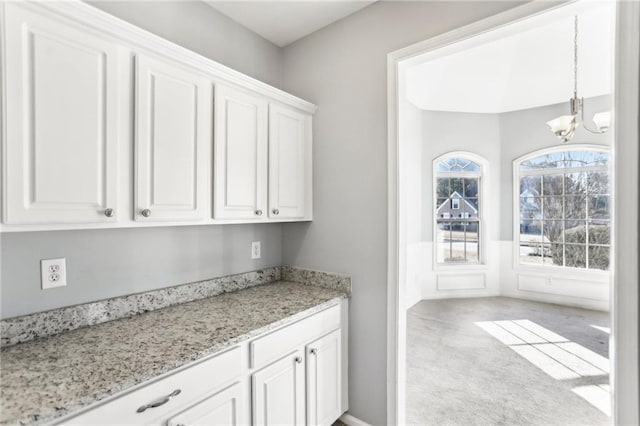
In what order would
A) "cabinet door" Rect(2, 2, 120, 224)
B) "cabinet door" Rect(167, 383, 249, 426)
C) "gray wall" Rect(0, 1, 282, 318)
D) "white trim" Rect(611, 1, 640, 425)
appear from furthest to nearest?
"gray wall" Rect(0, 1, 282, 318)
"cabinet door" Rect(167, 383, 249, 426)
"cabinet door" Rect(2, 2, 120, 224)
"white trim" Rect(611, 1, 640, 425)

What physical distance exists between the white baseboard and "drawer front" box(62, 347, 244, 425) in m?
1.06

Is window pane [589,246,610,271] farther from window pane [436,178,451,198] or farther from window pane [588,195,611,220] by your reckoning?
window pane [436,178,451,198]

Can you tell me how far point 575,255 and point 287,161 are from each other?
196 inches

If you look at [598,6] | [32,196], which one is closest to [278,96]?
[32,196]

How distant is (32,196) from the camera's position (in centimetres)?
105

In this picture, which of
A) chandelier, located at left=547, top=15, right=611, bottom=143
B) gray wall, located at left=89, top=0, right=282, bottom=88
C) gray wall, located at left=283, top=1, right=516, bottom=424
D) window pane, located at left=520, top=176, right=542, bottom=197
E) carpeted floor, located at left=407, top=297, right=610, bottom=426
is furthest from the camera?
window pane, located at left=520, top=176, right=542, bottom=197

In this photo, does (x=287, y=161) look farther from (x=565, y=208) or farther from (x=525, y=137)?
(x=565, y=208)

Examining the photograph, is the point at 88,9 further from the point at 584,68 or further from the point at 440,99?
the point at 584,68

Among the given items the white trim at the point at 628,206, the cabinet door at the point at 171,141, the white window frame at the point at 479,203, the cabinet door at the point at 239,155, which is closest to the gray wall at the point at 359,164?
the cabinet door at the point at 239,155

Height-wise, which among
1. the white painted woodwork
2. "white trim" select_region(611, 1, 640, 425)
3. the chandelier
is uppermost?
the chandelier

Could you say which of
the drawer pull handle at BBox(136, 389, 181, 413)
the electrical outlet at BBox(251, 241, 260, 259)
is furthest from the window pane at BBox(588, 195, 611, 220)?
the drawer pull handle at BBox(136, 389, 181, 413)

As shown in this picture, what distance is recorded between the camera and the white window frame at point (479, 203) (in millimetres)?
5059

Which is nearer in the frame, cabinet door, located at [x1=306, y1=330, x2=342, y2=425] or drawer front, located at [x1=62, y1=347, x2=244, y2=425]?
drawer front, located at [x1=62, y1=347, x2=244, y2=425]

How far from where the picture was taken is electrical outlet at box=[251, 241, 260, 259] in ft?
7.25
